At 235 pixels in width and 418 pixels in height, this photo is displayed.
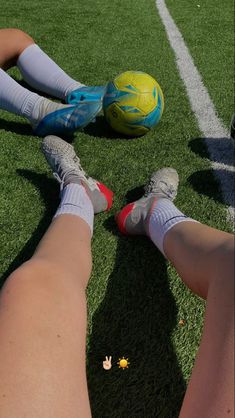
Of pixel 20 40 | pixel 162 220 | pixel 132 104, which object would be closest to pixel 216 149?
pixel 132 104

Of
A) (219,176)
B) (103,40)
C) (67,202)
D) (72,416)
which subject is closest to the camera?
(72,416)

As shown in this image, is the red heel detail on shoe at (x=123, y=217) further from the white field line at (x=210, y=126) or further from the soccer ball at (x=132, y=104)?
the soccer ball at (x=132, y=104)

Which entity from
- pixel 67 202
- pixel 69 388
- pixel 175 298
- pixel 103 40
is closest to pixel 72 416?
pixel 69 388

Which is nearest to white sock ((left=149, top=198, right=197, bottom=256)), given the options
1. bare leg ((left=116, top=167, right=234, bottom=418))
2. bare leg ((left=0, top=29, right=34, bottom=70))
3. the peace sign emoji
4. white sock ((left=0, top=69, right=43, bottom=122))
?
bare leg ((left=116, top=167, right=234, bottom=418))

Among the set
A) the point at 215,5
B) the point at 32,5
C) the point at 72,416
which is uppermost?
the point at 72,416

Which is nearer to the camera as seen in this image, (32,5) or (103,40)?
(103,40)

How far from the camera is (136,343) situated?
218cm

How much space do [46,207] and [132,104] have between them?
1.04m

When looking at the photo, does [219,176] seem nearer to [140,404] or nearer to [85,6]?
[140,404]

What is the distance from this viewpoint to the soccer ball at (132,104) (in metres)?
3.54

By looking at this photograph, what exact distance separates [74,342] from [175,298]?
0.87m

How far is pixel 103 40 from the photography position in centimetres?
582

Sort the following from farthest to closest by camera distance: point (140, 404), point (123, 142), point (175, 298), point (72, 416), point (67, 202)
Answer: point (123, 142) → point (67, 202) → point (175, 298) → point (140, 404) → point (72, 416)

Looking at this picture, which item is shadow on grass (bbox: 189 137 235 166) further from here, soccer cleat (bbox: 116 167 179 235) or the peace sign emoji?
the peace sign emoji
